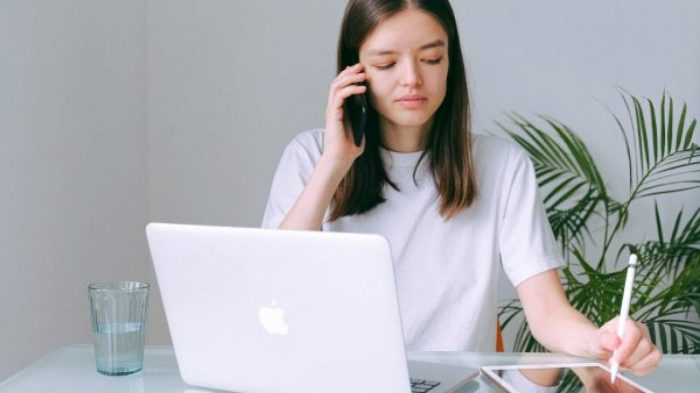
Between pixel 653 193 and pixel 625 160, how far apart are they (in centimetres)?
26

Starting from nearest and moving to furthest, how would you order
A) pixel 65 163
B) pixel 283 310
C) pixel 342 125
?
pixel 283 310
pixel 342 125
pixel 65 163

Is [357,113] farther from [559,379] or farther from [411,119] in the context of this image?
[559,379]

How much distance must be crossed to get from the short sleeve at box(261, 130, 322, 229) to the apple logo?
0.82 meters

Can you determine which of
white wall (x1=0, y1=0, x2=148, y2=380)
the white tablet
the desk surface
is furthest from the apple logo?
white wall (x1=0, y1=0, x2=148, y2=380)

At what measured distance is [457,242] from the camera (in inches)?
84.5

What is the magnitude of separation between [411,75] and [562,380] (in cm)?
72

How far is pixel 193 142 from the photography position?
3.66 meters

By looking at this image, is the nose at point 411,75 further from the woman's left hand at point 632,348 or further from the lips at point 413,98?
the woman's left hand at point 632,348

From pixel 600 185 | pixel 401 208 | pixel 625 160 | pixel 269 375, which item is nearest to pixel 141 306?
pixel 269 375

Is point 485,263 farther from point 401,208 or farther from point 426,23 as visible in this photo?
point 426,23

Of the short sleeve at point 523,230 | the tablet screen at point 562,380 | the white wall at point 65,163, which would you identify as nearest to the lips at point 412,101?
the short sleeve at point 523,230

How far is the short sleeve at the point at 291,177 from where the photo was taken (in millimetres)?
2215

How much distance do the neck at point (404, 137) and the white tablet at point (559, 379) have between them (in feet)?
2.43

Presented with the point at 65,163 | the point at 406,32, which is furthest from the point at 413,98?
the point at 65,163
